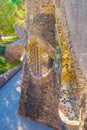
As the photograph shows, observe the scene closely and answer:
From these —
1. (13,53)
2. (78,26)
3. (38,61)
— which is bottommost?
(13,53)

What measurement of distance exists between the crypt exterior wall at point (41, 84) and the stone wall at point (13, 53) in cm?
753

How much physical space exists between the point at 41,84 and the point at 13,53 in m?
8.55

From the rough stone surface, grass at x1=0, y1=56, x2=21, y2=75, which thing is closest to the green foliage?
grass at x1=0, y1=56, x2=21, y2=75

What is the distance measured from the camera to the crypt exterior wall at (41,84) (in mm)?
10312

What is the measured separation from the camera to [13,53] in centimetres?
1942

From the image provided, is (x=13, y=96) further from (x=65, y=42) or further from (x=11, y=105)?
(x=65, y=42)

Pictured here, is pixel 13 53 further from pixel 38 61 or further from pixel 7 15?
pixel 38 61

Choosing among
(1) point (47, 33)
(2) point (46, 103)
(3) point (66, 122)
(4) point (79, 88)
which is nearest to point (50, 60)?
(1) point (47, 33)

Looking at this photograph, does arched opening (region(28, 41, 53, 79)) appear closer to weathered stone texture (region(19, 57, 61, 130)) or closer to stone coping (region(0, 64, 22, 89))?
weathered stone texture (region(19, 57, 61, 130))

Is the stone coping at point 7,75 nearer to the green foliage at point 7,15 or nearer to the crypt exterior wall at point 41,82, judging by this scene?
the crypt exterior wall at point 41,82

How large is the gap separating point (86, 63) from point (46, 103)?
387 cm

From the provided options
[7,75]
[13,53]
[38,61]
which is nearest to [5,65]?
[7,75]

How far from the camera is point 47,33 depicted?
10531 mm

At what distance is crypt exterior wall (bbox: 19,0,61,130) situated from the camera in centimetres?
1031
